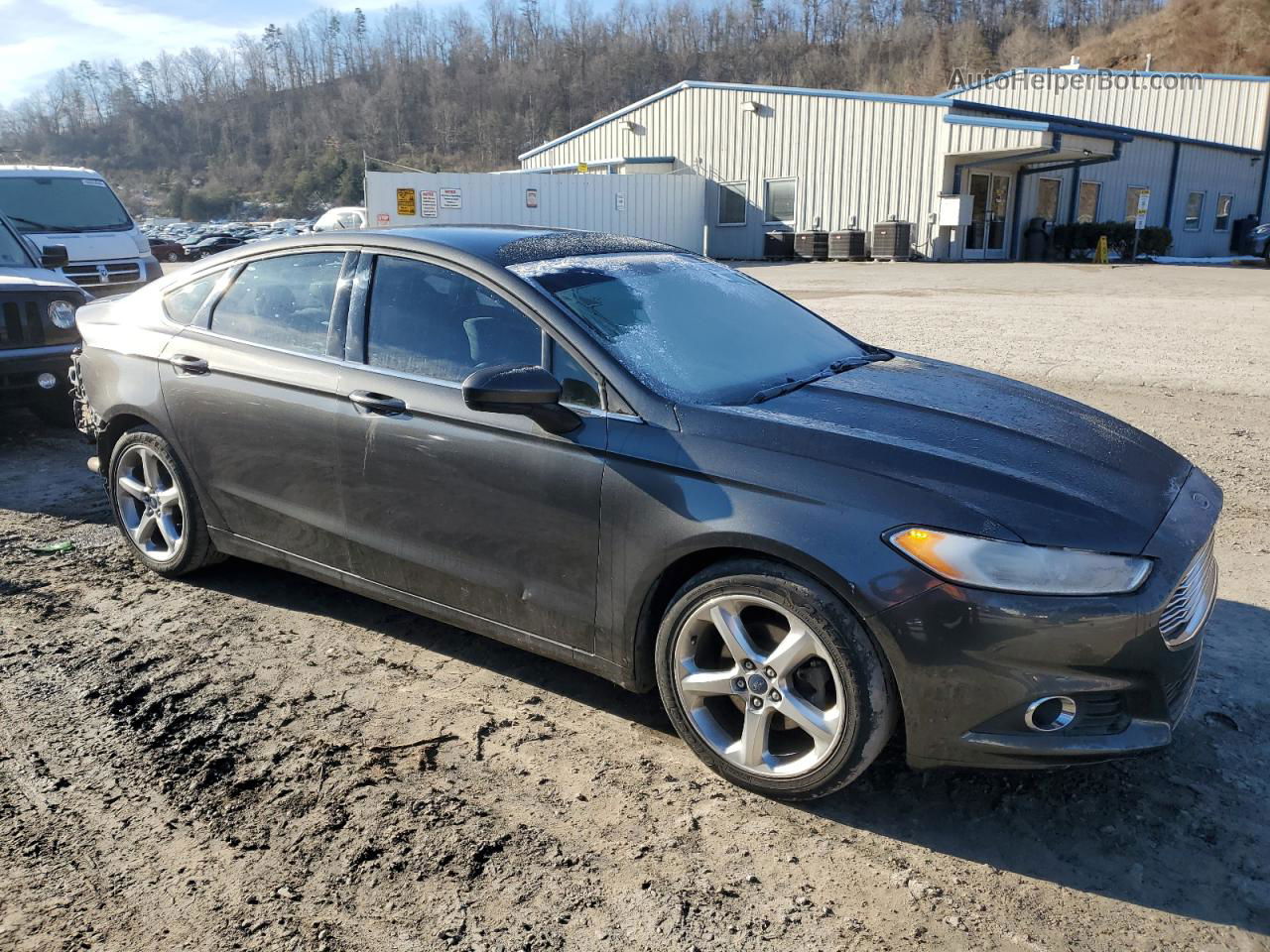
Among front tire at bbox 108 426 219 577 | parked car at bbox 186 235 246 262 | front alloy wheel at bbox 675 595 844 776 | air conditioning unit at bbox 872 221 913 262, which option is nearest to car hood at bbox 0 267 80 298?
front tire at bbox 108 426 219 577

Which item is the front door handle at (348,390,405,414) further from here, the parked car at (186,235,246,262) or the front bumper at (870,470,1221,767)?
the parked car at (186,235,246,262)

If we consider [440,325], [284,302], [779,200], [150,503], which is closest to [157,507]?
[150,503]

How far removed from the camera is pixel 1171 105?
37969 mm

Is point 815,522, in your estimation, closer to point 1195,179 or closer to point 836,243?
point 836,243

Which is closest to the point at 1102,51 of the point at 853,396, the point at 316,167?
the point at 316,167

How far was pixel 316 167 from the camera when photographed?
318 ft

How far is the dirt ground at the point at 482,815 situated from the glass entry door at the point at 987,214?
26.0 m

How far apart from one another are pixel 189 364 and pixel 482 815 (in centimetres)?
249

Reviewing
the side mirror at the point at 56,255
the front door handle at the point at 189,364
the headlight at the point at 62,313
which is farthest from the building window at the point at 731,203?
the front door handle at the point at 189,364

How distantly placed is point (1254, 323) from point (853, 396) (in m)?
12.4

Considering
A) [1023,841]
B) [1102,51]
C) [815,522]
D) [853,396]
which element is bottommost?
[1023,841]

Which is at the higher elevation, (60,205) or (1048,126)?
(1048,126)

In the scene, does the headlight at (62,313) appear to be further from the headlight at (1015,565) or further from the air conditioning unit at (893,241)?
the air conditioning unit at (893,241)

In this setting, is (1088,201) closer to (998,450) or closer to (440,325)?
(998,450)
